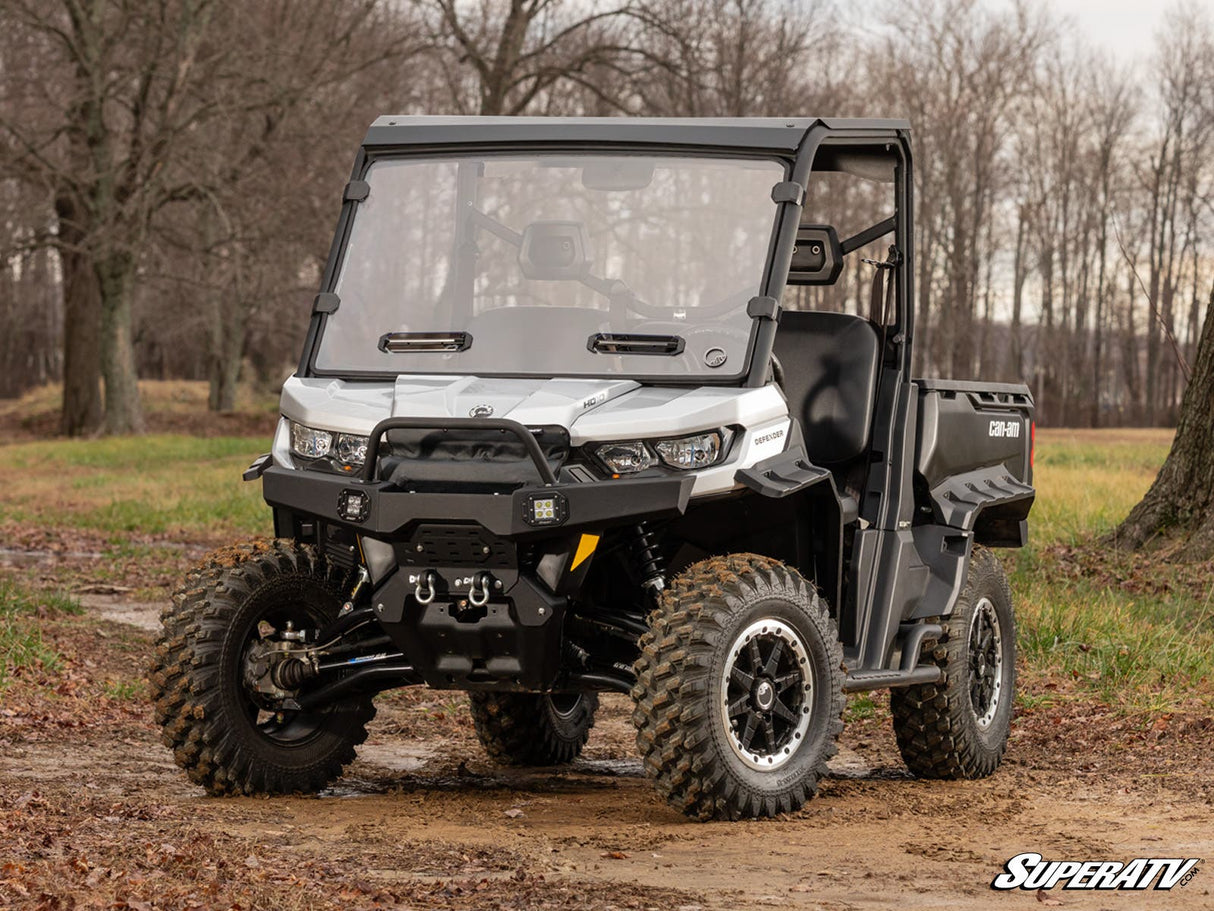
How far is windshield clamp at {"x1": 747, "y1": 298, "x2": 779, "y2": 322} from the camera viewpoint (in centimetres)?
619

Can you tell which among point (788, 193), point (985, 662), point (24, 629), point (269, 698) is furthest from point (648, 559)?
point (24, 629)

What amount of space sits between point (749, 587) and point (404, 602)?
1140 millimetres

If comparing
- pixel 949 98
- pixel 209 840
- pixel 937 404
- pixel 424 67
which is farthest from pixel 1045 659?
pixel 949 98

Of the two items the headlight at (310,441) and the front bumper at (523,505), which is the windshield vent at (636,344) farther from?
the headlight at (310,441)

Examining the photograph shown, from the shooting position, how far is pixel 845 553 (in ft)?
22.6

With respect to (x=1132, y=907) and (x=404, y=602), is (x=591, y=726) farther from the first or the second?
(x=1132, y=907)

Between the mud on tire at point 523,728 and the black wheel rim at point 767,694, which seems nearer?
the black wheel rim at point 767,694

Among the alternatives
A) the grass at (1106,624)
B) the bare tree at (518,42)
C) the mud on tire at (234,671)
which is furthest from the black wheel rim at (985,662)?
the bare tree at (518,42)

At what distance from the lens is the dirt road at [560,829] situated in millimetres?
4664

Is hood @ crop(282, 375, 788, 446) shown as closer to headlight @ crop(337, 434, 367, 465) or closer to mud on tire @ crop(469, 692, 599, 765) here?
headlight @ crop(337, 434, 367, 465)

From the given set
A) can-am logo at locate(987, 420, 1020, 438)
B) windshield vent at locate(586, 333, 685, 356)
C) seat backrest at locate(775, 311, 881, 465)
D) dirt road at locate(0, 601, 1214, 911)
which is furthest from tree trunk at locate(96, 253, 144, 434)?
windshield vent at locate(586, 333, 685, 356)

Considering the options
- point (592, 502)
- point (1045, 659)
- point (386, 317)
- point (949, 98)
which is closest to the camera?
point (592, 502)

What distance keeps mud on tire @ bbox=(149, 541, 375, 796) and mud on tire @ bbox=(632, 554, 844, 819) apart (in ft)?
4.78

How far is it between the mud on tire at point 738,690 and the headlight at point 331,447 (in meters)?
1.17
